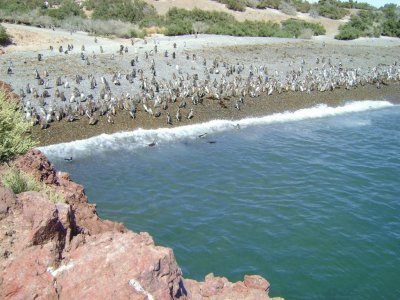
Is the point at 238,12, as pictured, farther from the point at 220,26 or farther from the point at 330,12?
the point at 220,26

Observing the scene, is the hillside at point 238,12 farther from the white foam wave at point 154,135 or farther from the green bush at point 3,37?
the white foam wave at point 154,135

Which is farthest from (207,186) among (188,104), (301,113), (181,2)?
(181,2)

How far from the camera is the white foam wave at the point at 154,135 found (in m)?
24.9

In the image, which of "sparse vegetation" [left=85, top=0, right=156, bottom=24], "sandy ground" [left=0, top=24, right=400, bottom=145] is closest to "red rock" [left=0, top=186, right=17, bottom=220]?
"sandy ground" [left=0, top=24, right=400, bottom=145]

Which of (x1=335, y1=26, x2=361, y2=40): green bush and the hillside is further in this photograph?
the hillside

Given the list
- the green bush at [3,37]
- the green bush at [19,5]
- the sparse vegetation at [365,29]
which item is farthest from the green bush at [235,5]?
the green bush at [3,37]

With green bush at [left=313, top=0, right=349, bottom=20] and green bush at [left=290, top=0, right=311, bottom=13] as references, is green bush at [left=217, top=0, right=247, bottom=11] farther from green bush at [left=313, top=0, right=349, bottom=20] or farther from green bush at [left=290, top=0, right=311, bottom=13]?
green bush at [left=313, top=0, right=349, bottom=20]

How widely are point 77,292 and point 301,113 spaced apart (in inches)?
1143

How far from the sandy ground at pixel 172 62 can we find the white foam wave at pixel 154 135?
60 centimetres

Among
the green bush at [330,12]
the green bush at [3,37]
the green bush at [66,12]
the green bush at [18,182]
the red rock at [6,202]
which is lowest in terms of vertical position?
the green bush at [18,182]

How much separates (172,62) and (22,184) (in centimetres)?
3010

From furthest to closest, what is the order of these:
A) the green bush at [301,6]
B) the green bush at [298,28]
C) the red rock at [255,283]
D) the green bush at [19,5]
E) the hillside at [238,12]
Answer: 1. the green bush at [301,6]
2. the hillside at [238,12]
3. the green bush at [298,28]
4. the green bush at [19,5]
5. the red rock at [255,283]

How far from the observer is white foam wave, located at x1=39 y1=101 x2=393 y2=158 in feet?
81.7

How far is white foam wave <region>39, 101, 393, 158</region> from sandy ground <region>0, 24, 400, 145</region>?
60 centimetres
